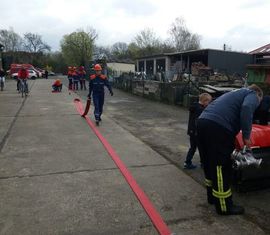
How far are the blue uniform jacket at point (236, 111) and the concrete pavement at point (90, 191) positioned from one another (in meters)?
1.06

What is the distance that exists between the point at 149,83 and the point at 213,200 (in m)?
16.6

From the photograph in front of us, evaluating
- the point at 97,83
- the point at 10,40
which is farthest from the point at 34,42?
the point at 97,83

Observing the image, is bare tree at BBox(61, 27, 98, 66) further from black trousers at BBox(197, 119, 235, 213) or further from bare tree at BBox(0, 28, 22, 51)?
black trousers at BBox(197, 119, 235, 213)

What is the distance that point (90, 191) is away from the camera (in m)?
5.32

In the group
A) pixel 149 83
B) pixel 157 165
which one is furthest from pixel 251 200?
pixel 149 83

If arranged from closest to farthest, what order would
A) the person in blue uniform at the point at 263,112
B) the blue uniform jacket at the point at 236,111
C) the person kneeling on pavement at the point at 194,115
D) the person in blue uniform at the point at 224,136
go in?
1. the blue uniform jacket at the point at 236,111
2. the person in blue uniform at the point at 224,136
3. the person in blue uniform at the point at 263,112
4. the person kneeling on pavement at the point at 194,115

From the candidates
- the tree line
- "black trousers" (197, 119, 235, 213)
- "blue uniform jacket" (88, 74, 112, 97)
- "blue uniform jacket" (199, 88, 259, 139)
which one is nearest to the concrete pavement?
"black trousers" (197, 119, 235, 213)

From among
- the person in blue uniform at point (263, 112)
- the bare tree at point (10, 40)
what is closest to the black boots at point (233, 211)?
the person in blue uniform at point (263, 112)

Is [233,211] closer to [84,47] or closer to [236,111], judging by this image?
[236,111]

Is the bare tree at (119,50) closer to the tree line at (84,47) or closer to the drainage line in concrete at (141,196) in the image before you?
the tree line at (84,47)

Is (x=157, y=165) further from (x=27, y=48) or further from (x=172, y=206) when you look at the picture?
(x=27, y=48)

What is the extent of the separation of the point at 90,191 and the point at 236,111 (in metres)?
2.26

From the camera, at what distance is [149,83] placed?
69.5ft

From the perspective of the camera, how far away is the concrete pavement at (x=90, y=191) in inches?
167
